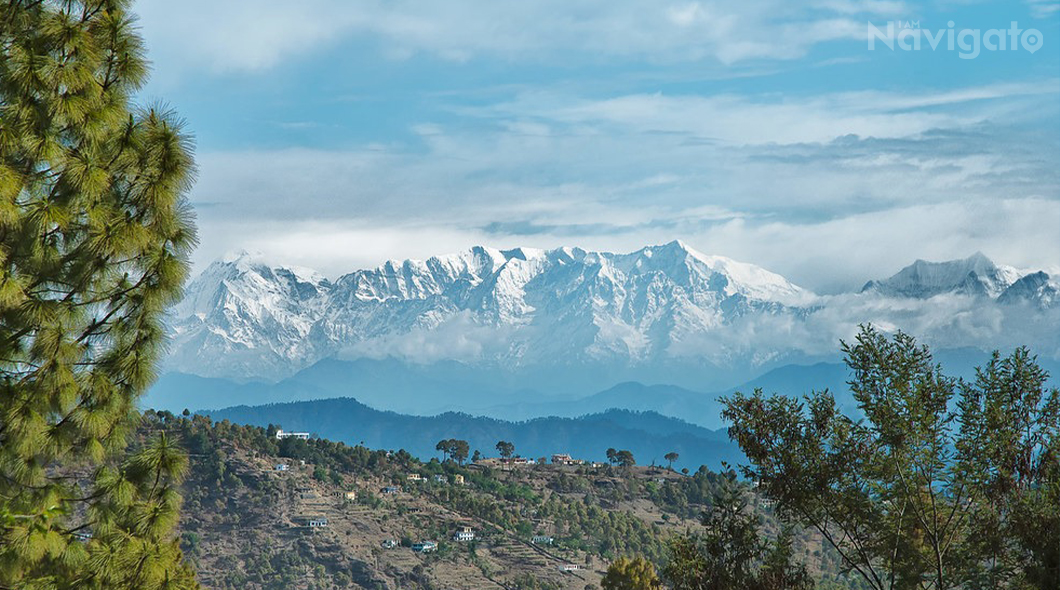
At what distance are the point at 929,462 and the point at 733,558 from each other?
186 inches

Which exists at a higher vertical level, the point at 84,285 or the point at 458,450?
the point at 458,450

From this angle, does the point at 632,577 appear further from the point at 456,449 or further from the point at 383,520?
the point at 456,449

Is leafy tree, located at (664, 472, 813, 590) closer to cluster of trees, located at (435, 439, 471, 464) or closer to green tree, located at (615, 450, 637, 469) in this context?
cluster of trees, located at (435, 439, 471, 464)

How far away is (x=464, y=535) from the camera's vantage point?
100562mm

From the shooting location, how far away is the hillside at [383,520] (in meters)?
91.1

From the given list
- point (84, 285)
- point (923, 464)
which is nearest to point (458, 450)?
point (923, 464)

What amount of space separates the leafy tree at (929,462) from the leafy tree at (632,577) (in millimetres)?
32958

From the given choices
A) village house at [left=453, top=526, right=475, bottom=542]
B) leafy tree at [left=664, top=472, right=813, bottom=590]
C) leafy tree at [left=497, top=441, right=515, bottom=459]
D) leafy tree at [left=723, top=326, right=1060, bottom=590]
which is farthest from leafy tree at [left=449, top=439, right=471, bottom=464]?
leafy tree at [left=723, top=326, right=1060, bottom=590]

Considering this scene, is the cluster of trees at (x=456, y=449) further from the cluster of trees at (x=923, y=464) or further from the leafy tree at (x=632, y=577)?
the cluster of trees at (x=923, y=464)

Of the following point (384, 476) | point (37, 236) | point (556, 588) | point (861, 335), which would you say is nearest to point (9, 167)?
point (37, 236)

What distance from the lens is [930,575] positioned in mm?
15656


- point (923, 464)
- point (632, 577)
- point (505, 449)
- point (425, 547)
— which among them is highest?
point (505, 449)

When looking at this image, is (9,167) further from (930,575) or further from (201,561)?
(201,561)

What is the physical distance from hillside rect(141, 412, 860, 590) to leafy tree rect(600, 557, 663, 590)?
131ft
